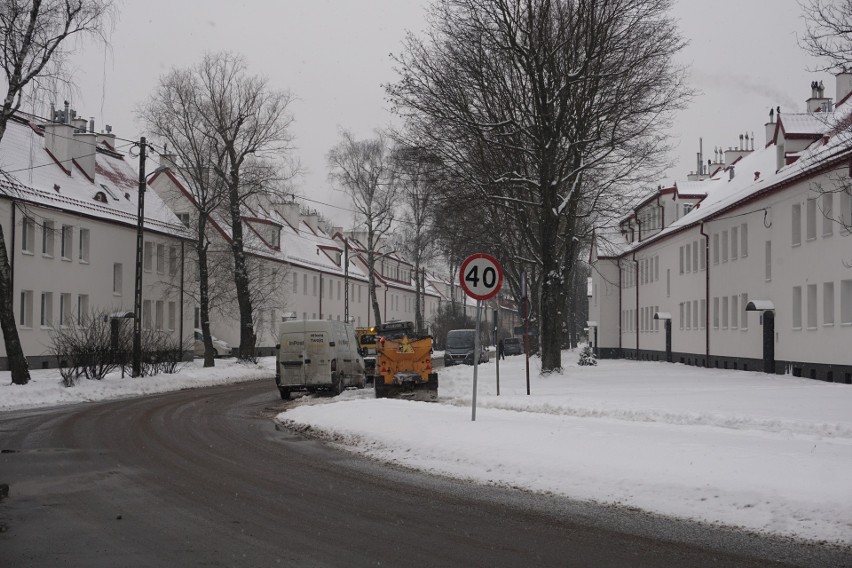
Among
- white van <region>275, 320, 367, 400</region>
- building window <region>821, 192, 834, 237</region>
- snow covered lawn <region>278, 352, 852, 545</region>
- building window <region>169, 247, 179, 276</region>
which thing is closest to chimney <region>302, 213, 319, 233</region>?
building window <region>169, 247, 179, 276</region>

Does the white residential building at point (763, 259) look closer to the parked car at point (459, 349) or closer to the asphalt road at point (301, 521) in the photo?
the parked car at point (459, 349)

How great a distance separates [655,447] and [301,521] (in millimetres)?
5556

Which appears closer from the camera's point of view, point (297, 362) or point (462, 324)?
point (297, 362)

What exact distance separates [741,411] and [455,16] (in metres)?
17.0

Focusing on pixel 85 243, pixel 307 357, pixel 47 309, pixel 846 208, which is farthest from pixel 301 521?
pixel 85 243

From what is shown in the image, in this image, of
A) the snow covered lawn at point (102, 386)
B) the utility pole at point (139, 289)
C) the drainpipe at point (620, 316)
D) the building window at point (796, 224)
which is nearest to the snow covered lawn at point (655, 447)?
the snow covered lawn at point (102, 386)

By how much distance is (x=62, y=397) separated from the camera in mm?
27250

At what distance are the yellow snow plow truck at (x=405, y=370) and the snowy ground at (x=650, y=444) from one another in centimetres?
88

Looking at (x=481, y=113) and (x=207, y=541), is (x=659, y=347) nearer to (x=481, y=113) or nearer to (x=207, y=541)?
Result: (x=481, y=113)

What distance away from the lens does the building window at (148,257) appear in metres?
53.2

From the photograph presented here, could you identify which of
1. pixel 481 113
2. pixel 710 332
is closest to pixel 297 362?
pixel 481 113

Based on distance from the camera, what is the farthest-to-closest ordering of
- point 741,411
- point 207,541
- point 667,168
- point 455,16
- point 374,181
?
1. point 374,181
2. point 667,168
3. point 455,16
4. point 741,411
5. point 207,541

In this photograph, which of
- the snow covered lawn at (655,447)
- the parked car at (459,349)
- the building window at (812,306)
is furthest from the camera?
the parked car at (459,349)

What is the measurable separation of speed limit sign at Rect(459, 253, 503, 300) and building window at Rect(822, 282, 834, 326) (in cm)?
1832
